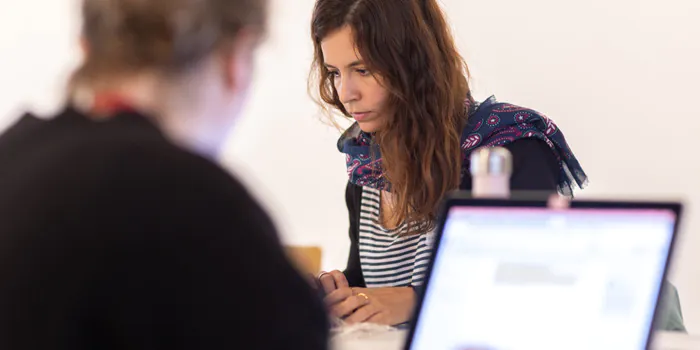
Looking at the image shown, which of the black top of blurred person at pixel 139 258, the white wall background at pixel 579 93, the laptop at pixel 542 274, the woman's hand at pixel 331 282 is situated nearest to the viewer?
the black top of blurred person at pixel 139 258

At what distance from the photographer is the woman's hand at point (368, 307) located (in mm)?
1460

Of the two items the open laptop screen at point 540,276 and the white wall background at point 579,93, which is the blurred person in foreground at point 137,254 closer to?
the open laptop screen at point 540,276

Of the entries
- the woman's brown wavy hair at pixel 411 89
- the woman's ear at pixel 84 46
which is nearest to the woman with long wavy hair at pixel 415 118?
the woman's brown wavy hair at pixel 411 89

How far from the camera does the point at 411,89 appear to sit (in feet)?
5.87

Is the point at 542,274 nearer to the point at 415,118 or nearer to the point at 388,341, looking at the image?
the point at 388,341

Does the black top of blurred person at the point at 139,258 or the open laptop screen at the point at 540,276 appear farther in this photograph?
the open laptop screen at the point at 540,276

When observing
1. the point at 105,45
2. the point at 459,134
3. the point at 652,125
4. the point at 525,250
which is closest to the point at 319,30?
the point at 459,134

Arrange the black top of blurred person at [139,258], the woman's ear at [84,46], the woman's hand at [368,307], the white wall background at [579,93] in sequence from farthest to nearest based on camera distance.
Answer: the white wall background at [579,93] → the woman's hand at [368,307] → the woman's ear at [84,46] → the black top of blurred person at [139,258]

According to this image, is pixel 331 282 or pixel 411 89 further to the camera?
pixel 411 89

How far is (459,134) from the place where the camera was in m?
1.82

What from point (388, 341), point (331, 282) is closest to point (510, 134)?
point (331, 282)

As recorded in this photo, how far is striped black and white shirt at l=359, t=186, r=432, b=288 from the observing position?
6.07 feet

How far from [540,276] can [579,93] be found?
220cm

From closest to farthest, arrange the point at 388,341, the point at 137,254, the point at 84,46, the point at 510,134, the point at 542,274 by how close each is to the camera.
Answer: the point at 137,254
the point at 84,46
the point at 542,274
the point at 388,341
the point at 510,134
